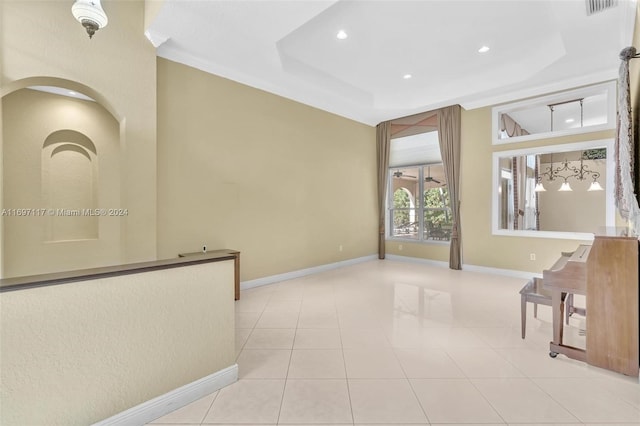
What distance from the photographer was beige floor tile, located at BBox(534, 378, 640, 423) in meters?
1.77

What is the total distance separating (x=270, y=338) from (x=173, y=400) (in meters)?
1.14

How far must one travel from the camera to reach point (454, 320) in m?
3.33

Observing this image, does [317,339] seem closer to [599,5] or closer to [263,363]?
[263,363]

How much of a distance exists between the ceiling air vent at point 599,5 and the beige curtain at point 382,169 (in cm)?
416

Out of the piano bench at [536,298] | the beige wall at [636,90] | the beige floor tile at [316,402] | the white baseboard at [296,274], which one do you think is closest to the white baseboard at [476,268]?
the white baseboard at [296,274]

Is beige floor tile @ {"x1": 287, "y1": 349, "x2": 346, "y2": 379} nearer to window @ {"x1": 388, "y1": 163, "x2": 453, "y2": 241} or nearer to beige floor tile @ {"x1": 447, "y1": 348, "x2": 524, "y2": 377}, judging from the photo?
beige floor tile @ {"x1": 447, "y1": 348, "x2": 524, "y2": 377}

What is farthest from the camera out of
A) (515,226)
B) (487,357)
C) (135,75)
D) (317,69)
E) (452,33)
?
(515,226)

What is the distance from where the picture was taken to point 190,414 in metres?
1.80

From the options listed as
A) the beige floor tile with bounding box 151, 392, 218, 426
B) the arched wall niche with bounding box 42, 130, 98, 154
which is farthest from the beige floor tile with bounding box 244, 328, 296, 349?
the arched wall niche with bounding box 42, 130, 98, 154

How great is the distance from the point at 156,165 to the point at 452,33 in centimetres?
440

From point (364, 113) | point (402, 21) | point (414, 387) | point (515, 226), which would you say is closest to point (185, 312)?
point (414, 387)

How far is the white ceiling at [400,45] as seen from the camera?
3178 mm

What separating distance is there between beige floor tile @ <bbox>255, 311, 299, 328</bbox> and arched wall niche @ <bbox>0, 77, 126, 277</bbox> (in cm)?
205

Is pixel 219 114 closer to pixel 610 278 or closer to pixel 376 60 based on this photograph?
pixel 376 60
